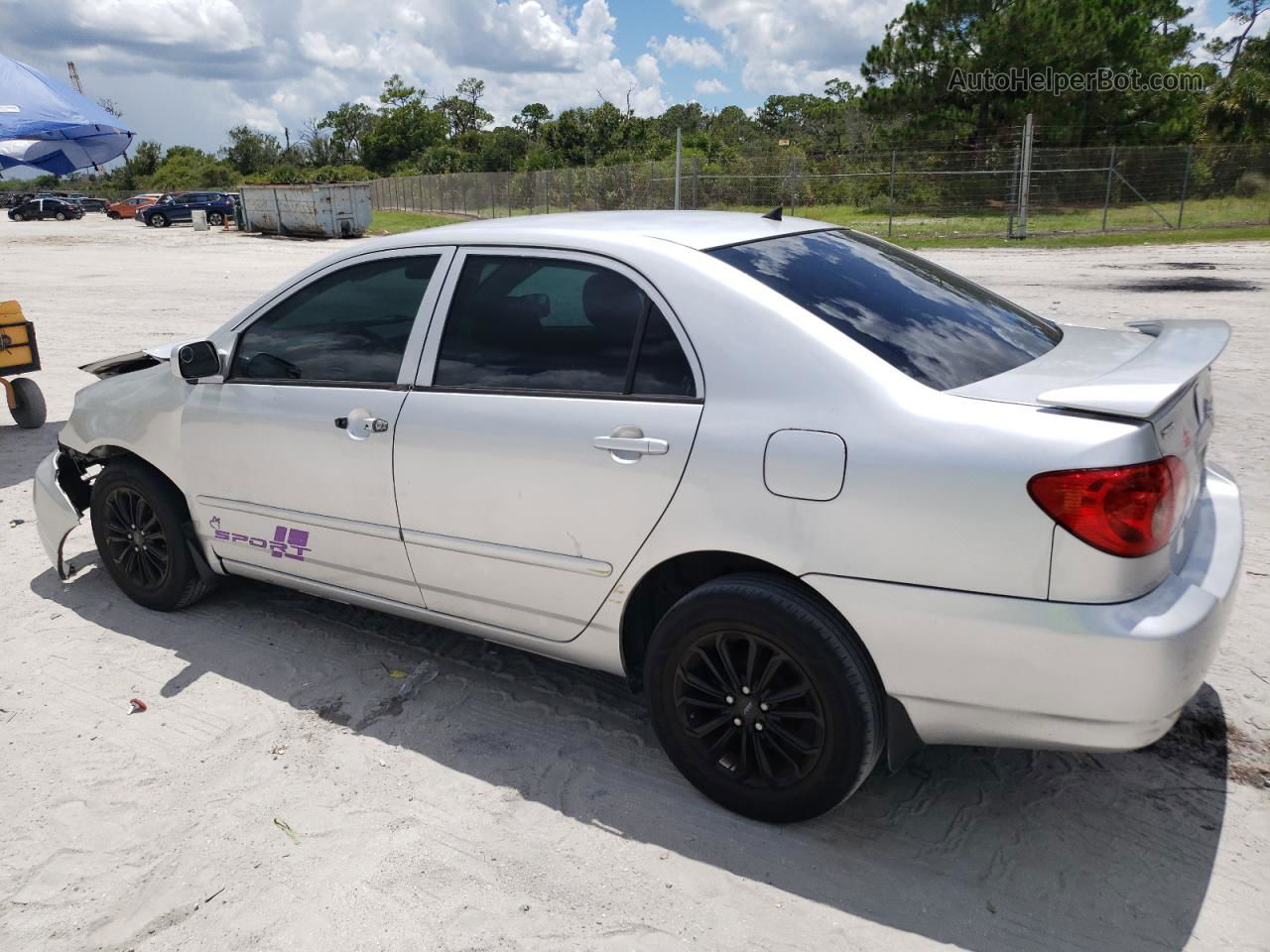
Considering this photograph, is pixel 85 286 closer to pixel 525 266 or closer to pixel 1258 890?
Result: pixel 525 266

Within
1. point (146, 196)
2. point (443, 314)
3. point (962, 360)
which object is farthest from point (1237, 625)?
point (146, 196)

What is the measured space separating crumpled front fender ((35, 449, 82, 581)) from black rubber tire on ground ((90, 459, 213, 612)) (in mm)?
148

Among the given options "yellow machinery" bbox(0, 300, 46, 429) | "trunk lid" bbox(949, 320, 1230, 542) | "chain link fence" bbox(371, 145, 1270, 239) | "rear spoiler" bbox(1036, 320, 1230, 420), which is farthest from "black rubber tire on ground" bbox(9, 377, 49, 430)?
"chain link fence" bbox(371, 145, 1270, 239)

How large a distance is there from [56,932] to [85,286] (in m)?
19.3

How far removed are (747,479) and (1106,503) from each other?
0.89 m

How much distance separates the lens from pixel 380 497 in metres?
3.52

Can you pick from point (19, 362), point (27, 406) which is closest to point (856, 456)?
point (19, 362)

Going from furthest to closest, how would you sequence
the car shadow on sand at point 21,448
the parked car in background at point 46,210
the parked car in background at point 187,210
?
the parked car in background at point 46,210 < the parked car in background at point 187,210 < the car shadow on sand at point 21,448

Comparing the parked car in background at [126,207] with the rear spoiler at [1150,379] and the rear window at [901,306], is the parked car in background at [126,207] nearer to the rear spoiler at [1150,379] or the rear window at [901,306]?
the rear window at [901,306]

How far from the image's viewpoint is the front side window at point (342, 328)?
3.58m

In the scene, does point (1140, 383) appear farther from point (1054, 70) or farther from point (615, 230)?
point (1054, 70)

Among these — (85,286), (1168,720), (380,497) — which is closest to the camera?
(1168,720)

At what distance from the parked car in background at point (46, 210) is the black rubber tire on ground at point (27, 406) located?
54.6m

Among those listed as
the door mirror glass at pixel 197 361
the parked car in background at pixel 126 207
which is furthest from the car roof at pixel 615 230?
the parked car in background at pixel 126 207
